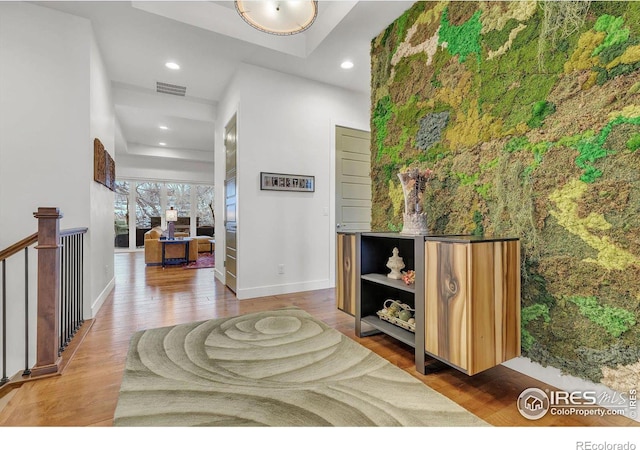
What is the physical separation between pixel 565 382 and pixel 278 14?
9.33ft

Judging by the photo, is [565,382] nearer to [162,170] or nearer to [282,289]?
[282,289]

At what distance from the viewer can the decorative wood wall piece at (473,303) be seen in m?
1.53

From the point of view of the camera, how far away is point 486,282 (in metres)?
1.57

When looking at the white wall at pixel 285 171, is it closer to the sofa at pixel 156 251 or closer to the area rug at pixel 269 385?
the area rug at pixel 269 385

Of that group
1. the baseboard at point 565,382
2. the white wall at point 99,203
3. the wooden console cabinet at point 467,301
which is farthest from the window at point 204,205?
the baseboard at point 565,382

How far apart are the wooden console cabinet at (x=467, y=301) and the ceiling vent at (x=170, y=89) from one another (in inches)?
165

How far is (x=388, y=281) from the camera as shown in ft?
7.11

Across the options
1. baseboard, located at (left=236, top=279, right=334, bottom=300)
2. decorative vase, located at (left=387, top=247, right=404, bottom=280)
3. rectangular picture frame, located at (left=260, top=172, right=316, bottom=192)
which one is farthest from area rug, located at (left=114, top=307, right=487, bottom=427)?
rectangular picture frame, located at (left=260, top=172, right=316, bottom=192)

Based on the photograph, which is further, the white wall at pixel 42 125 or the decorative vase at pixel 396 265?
the white wall at pixel 42 125

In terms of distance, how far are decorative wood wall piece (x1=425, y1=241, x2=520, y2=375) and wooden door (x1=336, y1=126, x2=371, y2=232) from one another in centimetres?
261

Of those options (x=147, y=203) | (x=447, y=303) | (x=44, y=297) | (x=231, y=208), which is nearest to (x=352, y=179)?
(x=231, y=208)

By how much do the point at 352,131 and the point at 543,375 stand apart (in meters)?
3.63

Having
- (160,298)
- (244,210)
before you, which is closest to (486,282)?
Answer: (244,210)

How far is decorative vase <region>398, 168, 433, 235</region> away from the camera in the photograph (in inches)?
82.3
